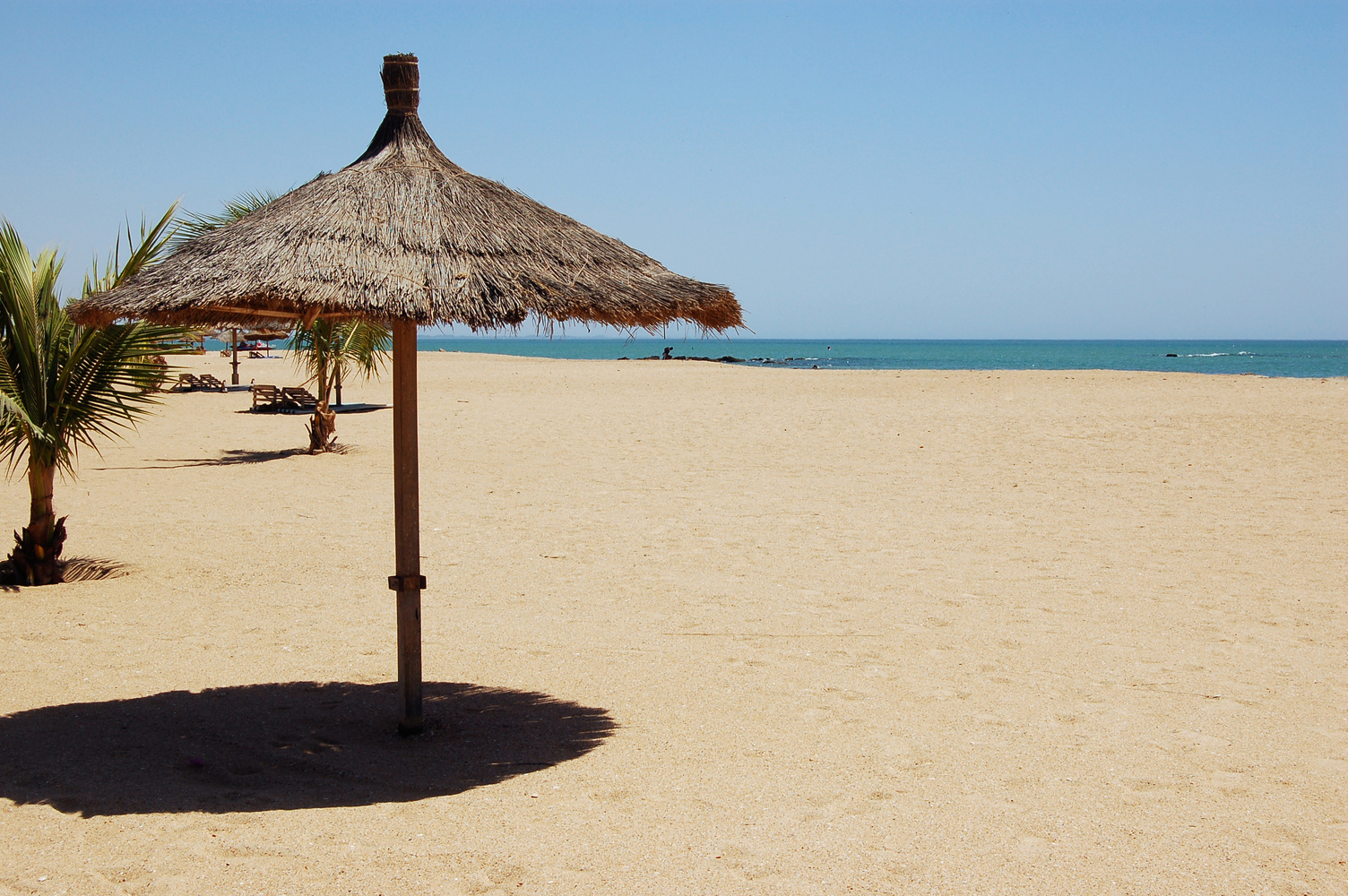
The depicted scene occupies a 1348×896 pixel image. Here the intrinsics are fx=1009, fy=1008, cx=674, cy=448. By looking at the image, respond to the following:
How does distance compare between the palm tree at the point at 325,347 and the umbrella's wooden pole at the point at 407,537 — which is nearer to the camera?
the umbrella's wooden pole at the point at 407,537

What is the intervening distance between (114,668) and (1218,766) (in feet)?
16.9

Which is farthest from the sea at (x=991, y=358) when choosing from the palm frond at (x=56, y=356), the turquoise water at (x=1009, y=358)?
the palm frond at (x=56, y=356)

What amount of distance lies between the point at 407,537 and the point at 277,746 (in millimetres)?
1019

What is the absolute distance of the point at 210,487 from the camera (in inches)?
421

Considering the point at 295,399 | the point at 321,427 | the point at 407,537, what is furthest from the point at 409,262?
the point at 295,399

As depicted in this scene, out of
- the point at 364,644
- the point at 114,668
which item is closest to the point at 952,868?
the point at 364,644

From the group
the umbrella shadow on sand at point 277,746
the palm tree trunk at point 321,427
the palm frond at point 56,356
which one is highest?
the palm frond at point 56,356

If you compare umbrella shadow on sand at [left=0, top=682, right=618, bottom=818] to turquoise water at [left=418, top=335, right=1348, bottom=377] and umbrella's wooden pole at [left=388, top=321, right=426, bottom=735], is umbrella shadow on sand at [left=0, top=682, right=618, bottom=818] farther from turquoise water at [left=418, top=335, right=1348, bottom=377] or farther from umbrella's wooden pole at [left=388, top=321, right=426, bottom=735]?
turquoise water at [left=418, top=335, right=1348, bottom=377]

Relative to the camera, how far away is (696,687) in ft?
16.3

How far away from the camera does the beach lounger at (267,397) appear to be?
63.4ft

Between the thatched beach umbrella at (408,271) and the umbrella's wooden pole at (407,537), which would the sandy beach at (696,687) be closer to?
the umbrella's wooden pole at (407,537)

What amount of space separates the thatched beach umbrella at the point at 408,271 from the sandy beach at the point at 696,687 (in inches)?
35.8

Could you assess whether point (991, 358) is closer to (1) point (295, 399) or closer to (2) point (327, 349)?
(1) point (295, 399)

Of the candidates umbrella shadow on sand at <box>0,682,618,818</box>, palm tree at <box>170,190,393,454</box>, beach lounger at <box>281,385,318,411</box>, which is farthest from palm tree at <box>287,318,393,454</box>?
umbrella shadow on sand at <box>0,682,618,818</box>
